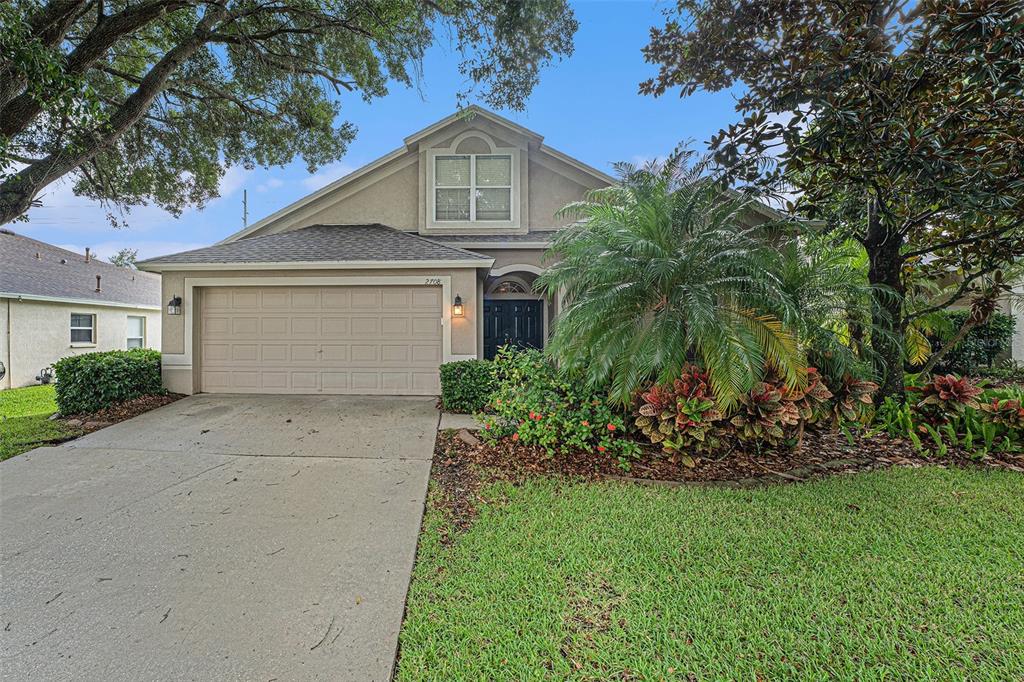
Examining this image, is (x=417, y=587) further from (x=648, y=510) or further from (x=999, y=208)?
(x=999, y=208)

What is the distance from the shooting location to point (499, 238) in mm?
9820

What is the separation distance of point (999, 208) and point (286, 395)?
10726mm

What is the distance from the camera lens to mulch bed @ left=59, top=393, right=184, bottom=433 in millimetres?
6391

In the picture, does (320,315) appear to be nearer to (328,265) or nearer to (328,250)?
(328,265)

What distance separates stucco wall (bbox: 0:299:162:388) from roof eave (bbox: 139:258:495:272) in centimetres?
801

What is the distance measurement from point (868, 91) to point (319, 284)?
868 cm

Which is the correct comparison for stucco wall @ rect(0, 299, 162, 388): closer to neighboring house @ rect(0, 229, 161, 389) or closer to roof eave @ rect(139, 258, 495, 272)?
neighboring house @ rect(0, 229, 161, 389)

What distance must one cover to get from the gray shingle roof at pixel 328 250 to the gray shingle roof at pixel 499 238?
0.87 meters

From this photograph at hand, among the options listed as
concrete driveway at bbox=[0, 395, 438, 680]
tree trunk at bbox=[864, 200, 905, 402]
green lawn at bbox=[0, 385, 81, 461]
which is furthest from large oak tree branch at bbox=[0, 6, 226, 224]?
tree trunk at bbox=[864, 200, 905, 402]

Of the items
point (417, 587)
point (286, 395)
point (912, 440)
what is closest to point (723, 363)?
point (912, 440)

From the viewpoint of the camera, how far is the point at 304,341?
8.31 metres

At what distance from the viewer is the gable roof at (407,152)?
9.92 m

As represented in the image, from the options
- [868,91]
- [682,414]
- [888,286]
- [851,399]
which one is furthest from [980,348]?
[682,414]

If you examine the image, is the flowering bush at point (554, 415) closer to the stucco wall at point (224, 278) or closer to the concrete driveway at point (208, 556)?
the concrete driveway at point (208, 556)
